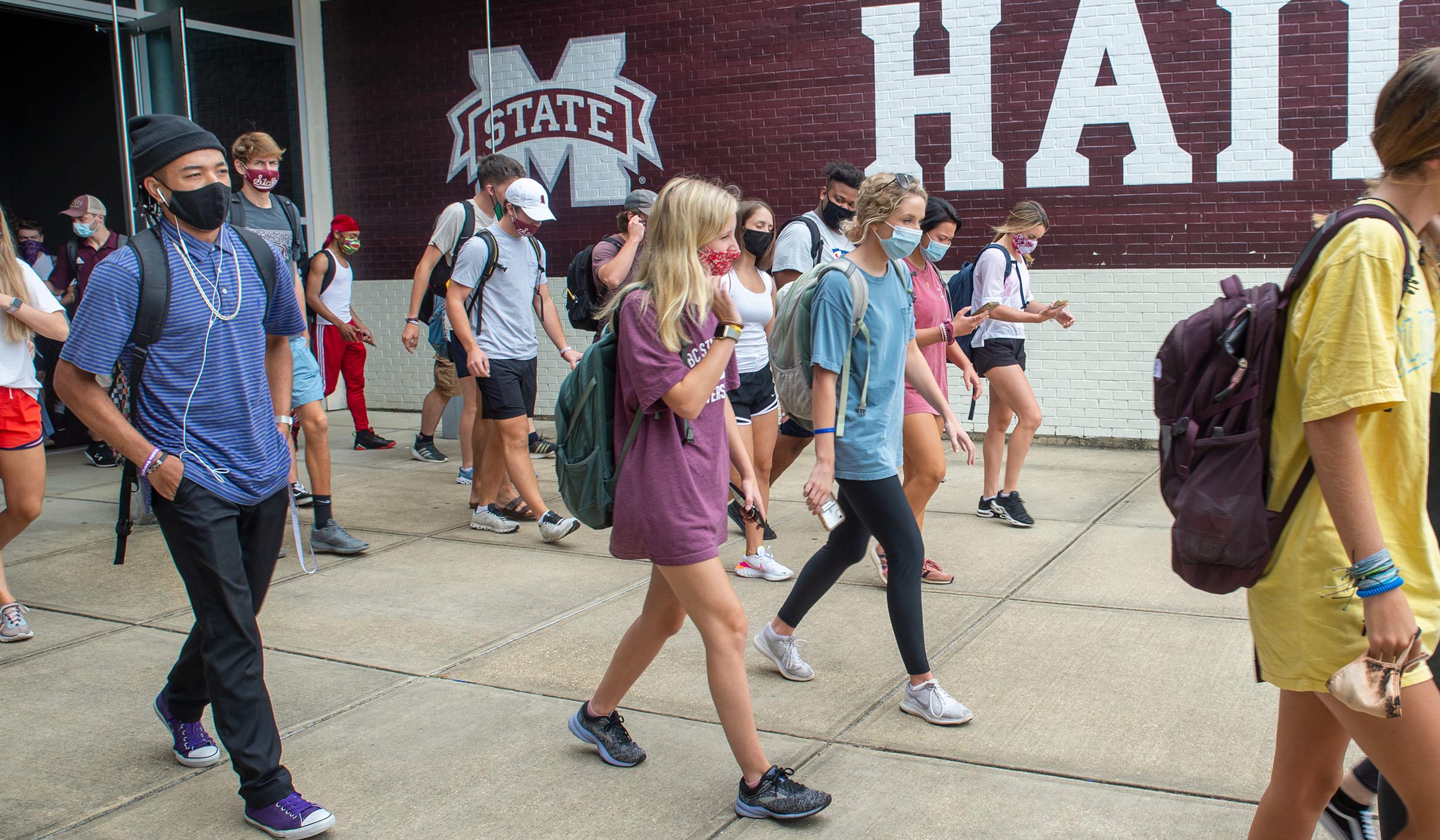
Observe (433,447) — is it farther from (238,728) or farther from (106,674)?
(238,728)

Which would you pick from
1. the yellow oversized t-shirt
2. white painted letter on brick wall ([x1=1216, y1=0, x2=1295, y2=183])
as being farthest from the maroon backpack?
white painted letter on brick wall ([x1=1216, y1=0, x2=1295, y2=183])

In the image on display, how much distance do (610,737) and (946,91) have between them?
7254 mm

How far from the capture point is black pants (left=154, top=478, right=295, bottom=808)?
3201 millimetres

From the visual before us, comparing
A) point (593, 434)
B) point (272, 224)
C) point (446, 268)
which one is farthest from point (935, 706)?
point (446, 268)

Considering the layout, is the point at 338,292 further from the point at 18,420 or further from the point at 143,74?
the point at 18,420

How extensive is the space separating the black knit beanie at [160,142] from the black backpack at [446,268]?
10.8 ft

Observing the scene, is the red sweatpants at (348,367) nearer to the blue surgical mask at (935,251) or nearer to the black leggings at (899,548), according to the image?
the blue surgical mask at (935,251)

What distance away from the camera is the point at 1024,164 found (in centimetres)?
942

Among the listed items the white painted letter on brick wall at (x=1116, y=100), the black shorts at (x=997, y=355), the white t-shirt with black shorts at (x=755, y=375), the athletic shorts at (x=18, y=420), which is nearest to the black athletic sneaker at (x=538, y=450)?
the white t-shirt with black shorts at (x=755, y=375)

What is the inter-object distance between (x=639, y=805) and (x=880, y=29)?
781 cm

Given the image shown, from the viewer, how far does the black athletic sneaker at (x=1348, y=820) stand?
283 cm

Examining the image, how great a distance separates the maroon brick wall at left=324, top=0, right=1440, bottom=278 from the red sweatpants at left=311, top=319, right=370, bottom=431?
1.96 meters

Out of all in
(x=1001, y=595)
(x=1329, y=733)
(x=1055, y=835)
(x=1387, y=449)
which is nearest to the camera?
(x=1387, y=449)

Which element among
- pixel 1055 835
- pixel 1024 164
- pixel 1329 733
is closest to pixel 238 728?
pixel 1055 835
